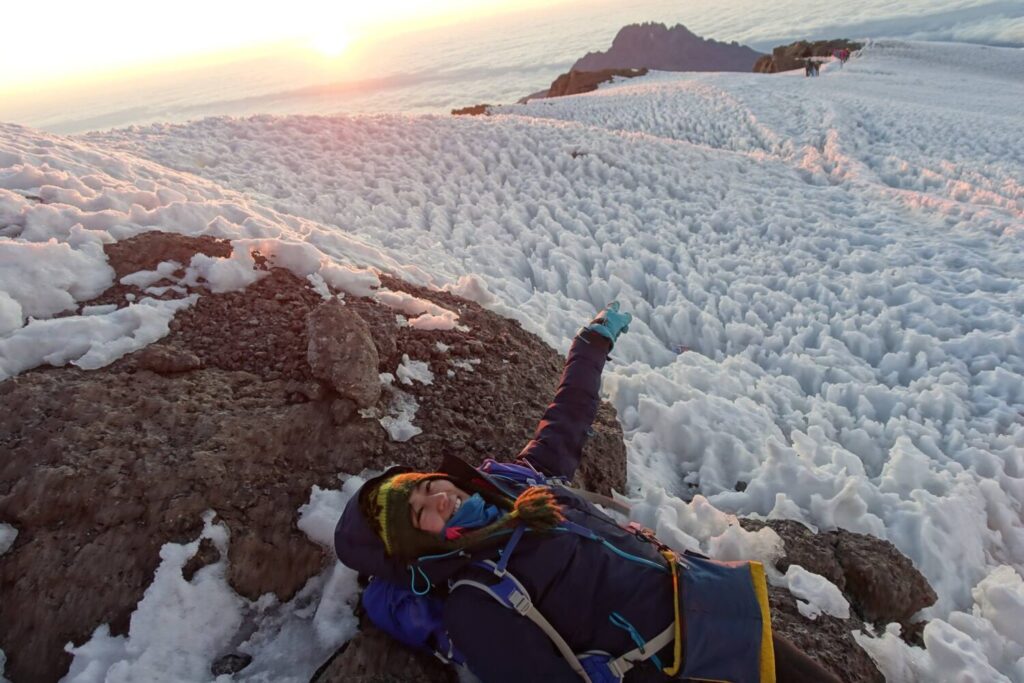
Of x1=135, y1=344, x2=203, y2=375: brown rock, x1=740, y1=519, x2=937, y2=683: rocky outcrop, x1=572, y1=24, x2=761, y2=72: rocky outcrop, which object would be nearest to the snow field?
x1=740, y1=519, x2=937, y2=683: rocky outcrop

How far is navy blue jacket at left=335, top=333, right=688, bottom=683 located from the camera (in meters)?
2.37

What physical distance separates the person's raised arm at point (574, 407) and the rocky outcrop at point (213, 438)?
455 mm

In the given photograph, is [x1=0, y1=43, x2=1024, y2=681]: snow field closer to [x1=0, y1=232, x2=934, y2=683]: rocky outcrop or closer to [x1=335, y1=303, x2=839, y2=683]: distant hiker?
[x1=0, y1=232, x2=934, y2=683]: rocky outcrop

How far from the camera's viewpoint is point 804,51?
42.0m

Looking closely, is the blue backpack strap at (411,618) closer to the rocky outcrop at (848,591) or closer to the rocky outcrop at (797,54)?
the rocky outcrop at (848,591)

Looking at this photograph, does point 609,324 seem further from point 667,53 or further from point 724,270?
point 667,53

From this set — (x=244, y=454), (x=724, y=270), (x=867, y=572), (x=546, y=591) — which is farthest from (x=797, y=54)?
(x=546, y=591)

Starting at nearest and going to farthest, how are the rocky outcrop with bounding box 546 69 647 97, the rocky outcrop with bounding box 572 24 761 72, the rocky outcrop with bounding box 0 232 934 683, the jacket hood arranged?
the jacket hood
the rocky outcrop with bounding box 0 232 934 683
the rocky outcrop with bounding box 546 69 647 97
the rocky outcrop with bounding box 572 24 761 72

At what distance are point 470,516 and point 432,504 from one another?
0.18 m

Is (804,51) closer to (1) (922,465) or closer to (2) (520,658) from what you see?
(1) (922,465)

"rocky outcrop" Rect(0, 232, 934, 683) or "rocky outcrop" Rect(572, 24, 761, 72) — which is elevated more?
"rocky outcrop" Rect(0, 232, 934, 683)

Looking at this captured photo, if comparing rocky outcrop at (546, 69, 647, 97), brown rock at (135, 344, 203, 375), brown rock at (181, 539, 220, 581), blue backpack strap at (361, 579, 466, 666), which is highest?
brown rock at (135, 344, 203, 375)

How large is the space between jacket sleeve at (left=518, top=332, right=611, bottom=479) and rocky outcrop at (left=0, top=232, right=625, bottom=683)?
45cm

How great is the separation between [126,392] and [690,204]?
8702mm
